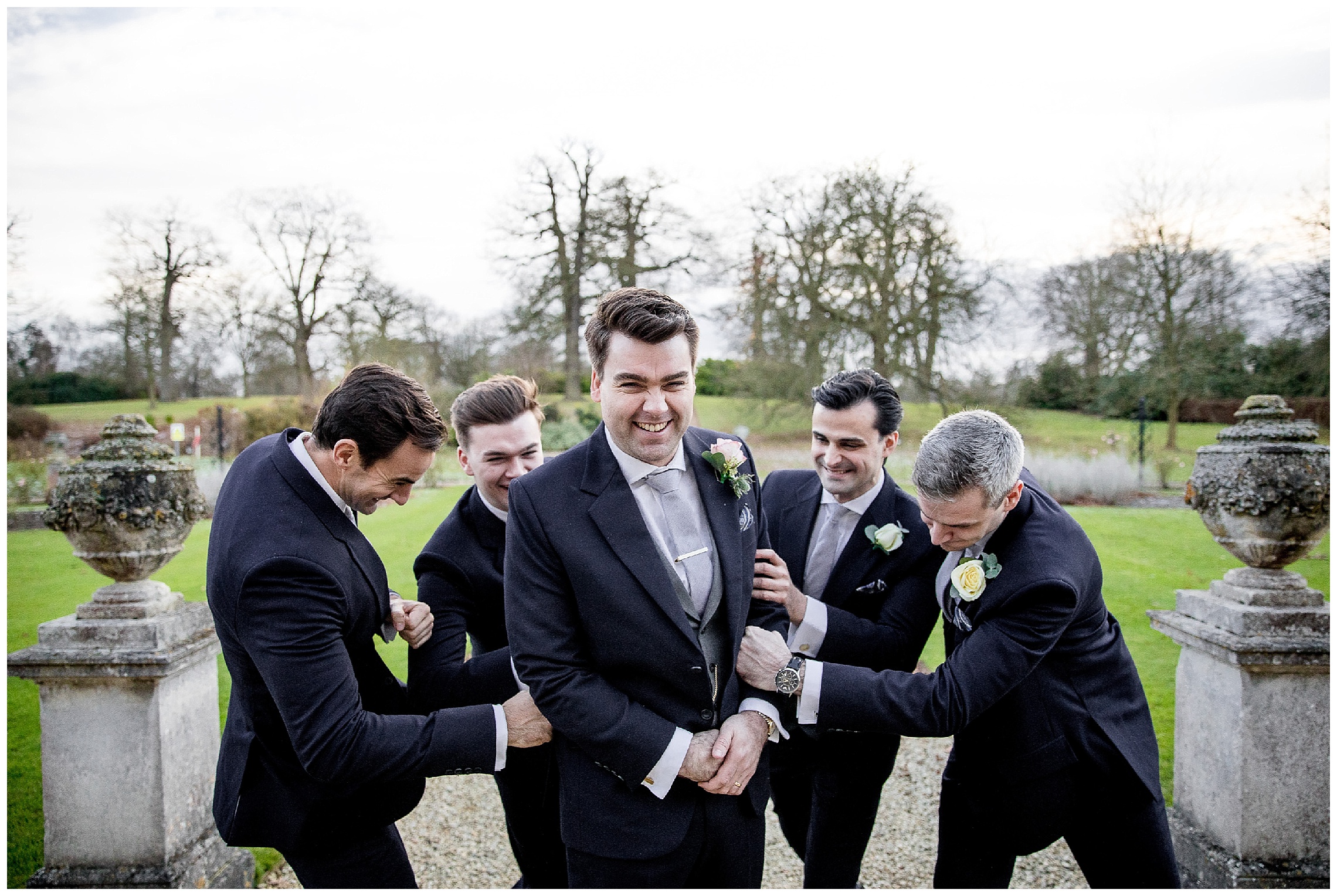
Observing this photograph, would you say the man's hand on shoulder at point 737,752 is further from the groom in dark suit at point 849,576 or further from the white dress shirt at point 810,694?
the groom in dark suit at point 849,576

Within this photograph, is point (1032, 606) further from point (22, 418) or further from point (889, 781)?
point (22, 418)

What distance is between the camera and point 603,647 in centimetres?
219

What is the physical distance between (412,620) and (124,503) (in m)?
1.98

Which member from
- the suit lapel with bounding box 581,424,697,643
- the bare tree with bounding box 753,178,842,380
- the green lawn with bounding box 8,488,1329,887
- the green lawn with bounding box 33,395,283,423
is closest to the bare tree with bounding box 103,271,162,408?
the green lawn with bounding box 33,395,283,423

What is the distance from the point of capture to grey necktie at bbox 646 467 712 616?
2318 mm

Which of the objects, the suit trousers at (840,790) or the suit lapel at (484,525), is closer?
the suit lapel at (484,525)

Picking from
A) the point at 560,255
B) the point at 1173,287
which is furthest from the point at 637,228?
the point at 1173,287

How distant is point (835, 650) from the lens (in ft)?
9.29

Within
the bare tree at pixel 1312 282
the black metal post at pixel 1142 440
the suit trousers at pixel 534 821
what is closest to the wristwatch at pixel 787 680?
the suit trousers at pixel 534 821

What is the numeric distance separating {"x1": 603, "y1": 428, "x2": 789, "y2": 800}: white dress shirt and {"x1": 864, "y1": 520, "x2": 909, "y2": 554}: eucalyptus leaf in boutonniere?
817mm

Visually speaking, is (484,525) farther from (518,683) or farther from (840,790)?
(840,790)

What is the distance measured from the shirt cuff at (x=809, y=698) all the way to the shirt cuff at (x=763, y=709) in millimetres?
75

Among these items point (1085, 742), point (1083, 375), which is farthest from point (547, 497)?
point (1083, 375)

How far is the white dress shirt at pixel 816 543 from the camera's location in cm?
281
